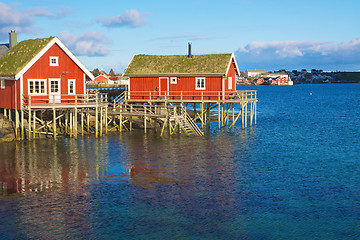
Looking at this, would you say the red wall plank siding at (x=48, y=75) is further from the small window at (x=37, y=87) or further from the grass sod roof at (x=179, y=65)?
the grass sod roof at (x=179, y=65)

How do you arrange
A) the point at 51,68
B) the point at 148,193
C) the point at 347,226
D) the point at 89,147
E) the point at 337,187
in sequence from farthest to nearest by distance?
the point at 51,68 → the point at 89,147 → the point at 337,187 → the point at 148,193 → the point at 347,226

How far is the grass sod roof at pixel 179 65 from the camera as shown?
44094mm

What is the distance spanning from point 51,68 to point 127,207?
777 inches

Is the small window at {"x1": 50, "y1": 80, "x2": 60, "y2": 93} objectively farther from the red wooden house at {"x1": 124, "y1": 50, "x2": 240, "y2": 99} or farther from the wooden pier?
the red wooden house at {"x1": 124, "y1": 50, "x2": 240, "y2": 99}

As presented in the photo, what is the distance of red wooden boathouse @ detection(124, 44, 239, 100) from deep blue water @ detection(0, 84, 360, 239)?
8709mm

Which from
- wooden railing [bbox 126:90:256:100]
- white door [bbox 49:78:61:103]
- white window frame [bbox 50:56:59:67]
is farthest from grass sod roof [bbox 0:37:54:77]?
wooden railing [bbox 126:90:256:100]

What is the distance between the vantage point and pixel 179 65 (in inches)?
1806

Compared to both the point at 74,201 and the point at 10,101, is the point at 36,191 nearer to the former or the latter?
the point at 74,201

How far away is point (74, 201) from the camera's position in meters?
20.0

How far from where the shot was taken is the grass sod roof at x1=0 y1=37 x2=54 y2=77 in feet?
115

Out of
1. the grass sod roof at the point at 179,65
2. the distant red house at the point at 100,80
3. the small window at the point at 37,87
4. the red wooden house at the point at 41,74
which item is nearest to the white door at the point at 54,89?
the red wooden house at the point at 41,74

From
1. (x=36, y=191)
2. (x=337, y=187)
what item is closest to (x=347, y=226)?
(x=337, y=187)

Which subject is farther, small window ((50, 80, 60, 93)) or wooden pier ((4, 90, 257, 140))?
small window ((50, 80, 60, 93))

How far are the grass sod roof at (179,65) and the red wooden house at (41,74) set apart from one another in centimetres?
946
